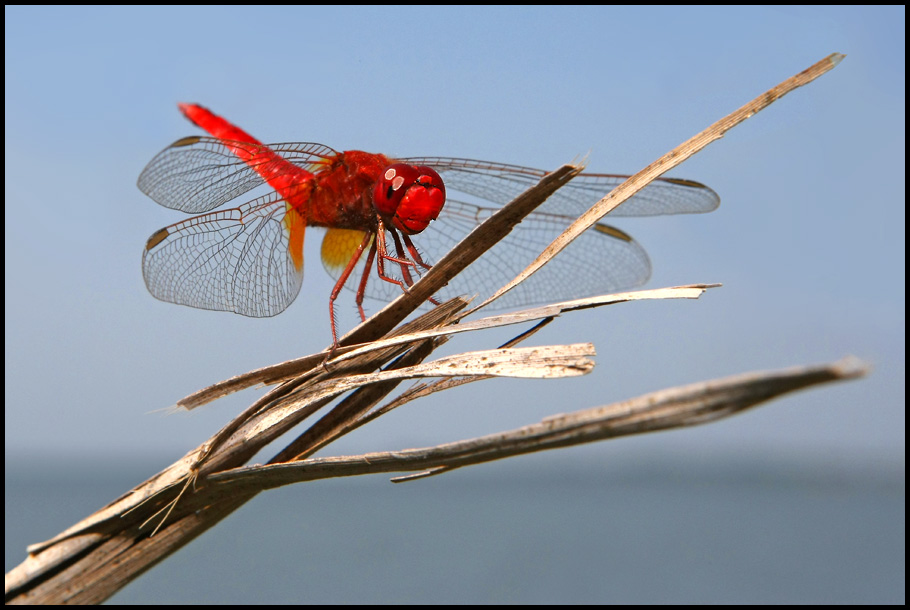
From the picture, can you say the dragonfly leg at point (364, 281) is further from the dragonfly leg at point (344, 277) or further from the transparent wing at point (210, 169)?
the transparent wing at point (210, 169)

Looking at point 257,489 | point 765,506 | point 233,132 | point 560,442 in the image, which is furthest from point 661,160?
point 765,506

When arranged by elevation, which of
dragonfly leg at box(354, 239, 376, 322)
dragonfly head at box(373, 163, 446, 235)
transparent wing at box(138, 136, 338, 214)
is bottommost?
dragonfly leg at box(354, 239, 376, 322)

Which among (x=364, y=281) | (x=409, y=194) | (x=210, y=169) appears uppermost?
(x=210, y=169)

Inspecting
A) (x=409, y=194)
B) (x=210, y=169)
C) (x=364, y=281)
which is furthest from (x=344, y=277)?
(x=210, y=169)

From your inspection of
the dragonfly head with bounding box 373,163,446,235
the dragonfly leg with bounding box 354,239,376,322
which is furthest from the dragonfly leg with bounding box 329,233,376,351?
the dragonfly head with bounding box 373,163,446,235

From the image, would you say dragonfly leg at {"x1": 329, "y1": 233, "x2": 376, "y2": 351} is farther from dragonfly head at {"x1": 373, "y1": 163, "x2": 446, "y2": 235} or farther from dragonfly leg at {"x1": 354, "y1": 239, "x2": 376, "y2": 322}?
dragonfly head at {"x1": 373, "y1": 163, "x2": 446, "y2": 235}

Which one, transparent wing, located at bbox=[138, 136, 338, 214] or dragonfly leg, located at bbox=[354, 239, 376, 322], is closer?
transparent wing, located at bbox=[138, 136, 338, 214]

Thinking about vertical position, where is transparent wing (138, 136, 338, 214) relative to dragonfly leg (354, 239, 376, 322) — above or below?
above

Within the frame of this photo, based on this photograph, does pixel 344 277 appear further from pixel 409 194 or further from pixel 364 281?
pixel 409 194
